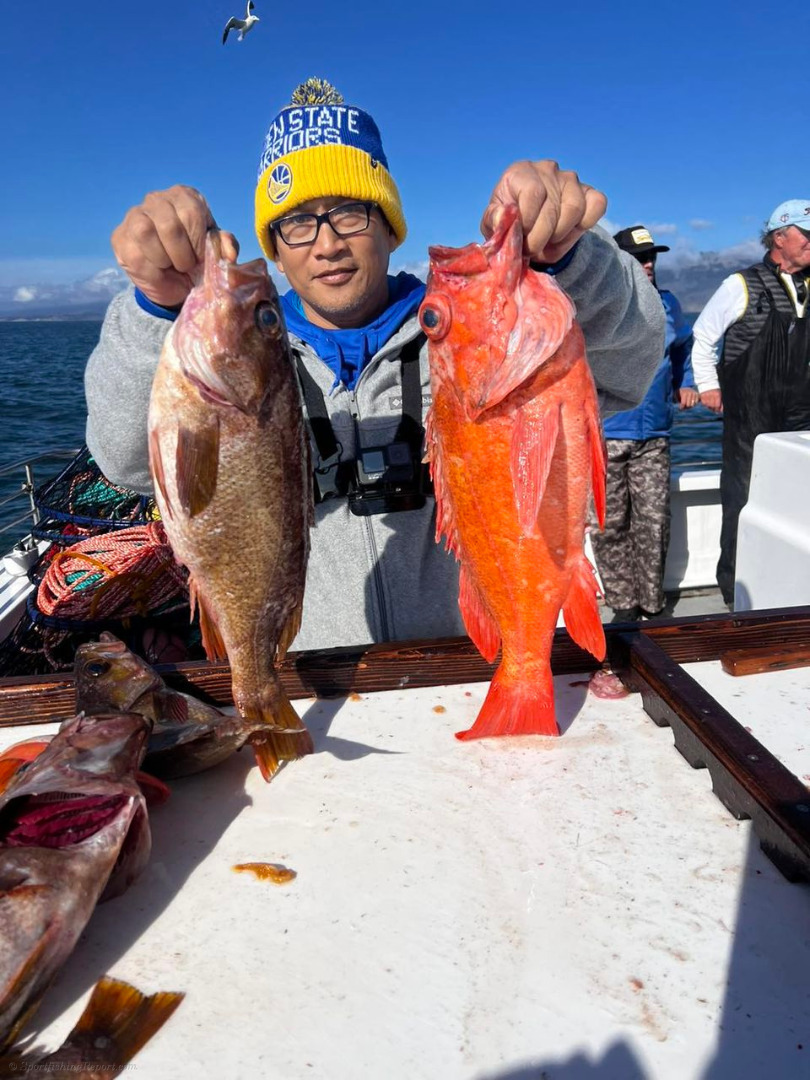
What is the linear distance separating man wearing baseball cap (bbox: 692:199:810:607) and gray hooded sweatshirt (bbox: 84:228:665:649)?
4.29 m

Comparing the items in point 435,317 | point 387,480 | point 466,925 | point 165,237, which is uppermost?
point 165,237

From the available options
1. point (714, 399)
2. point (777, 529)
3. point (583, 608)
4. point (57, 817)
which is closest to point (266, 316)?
point (583, 608)

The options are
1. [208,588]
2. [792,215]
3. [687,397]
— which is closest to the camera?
[208,588]

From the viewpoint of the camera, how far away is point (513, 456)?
1943mm

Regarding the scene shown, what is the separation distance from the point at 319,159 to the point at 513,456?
152 centimetres

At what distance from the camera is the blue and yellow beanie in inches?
106

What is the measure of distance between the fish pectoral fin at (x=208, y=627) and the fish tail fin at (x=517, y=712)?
0.73m

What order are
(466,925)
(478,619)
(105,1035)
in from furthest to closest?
(478,619)
(466,925)
(105,1035)

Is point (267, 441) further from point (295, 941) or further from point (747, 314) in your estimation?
point (747, 314)

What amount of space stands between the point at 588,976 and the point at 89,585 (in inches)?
138

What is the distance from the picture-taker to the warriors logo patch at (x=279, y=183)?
269cm

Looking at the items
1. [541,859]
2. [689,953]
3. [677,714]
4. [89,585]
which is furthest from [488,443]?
[89,585]

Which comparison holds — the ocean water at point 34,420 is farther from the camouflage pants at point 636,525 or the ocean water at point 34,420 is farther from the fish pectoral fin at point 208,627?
the fish pectoral fin at point 208,627

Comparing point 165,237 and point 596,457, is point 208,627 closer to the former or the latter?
point 165,237
